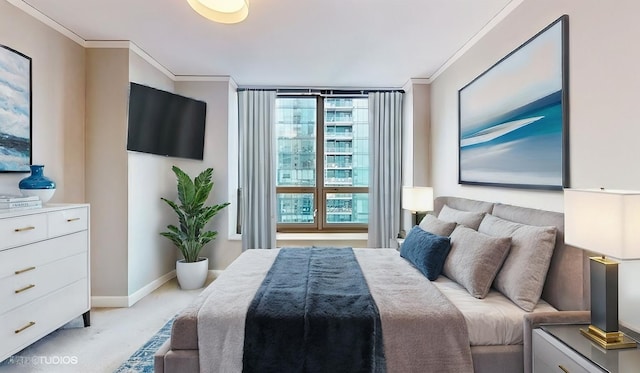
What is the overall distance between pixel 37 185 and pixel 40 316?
37.6 inches

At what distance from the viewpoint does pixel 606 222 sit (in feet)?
4.08

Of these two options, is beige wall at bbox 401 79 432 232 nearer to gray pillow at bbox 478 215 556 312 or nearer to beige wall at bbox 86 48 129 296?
gray pillow at bbox 478 215 556 312

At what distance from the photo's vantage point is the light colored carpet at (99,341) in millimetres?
2277

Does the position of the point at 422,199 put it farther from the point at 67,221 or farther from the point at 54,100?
the point at 54,100

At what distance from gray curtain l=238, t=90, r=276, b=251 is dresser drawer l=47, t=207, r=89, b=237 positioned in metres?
1.95

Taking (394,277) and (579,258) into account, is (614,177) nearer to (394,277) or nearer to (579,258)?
(579,258)

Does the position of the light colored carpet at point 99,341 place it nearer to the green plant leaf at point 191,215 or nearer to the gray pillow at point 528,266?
the green plant leaf at point 191,215

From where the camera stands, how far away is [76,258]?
270 cm

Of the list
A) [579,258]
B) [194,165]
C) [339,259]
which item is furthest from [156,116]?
[579,258]

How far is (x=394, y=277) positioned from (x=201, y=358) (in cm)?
128

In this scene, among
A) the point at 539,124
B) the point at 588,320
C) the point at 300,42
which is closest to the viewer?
the point at 588,320

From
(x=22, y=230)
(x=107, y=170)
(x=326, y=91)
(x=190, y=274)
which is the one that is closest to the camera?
(x=22, y=230)

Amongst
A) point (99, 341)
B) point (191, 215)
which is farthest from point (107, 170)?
point (99, 341)

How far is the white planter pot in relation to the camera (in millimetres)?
3834
